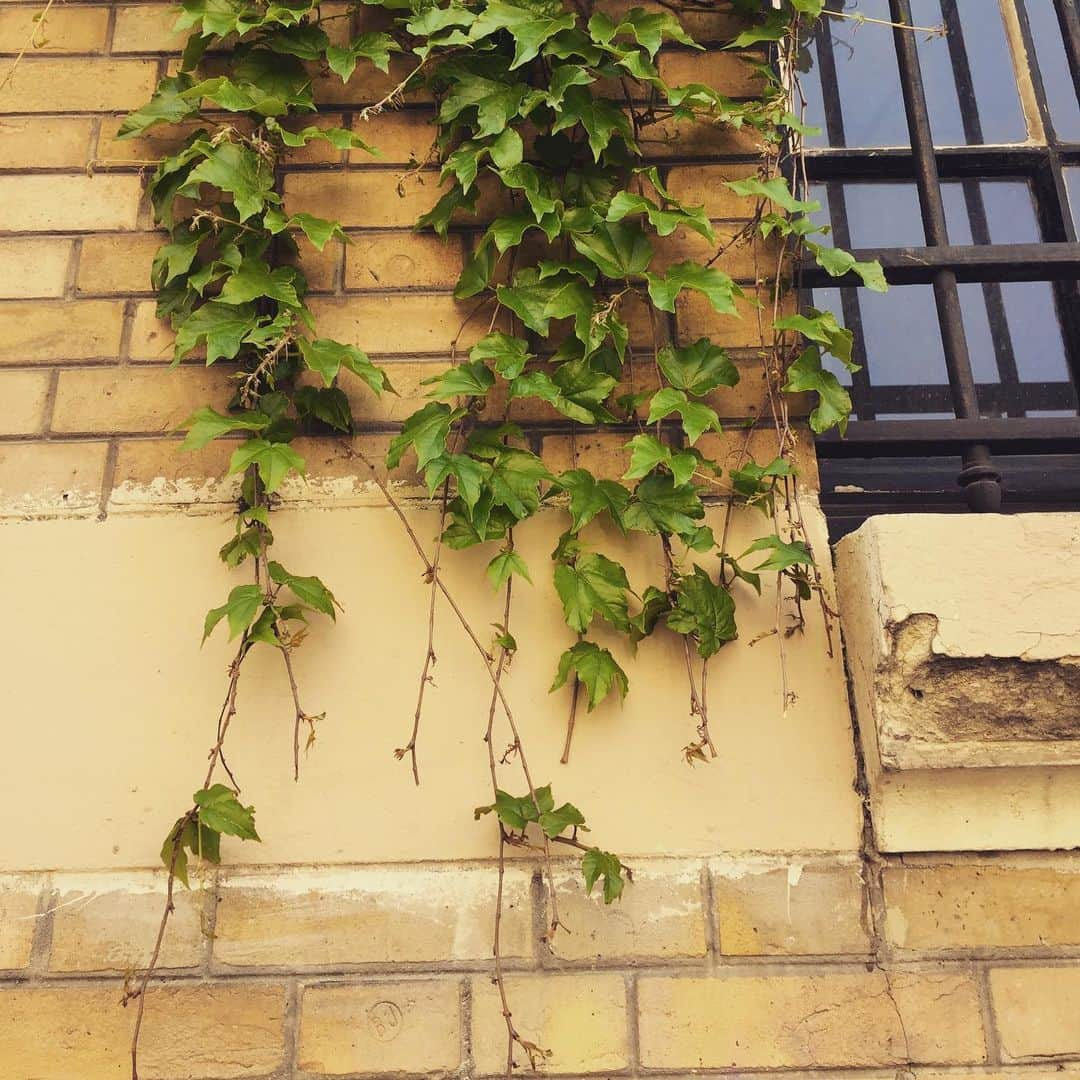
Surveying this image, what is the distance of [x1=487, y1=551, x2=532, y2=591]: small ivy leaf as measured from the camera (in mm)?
1215

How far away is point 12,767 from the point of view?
121 cm

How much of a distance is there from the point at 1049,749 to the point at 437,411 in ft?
2.75

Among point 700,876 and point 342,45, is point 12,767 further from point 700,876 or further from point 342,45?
point 342,45

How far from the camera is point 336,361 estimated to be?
1220mm

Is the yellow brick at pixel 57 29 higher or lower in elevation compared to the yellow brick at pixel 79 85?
higher

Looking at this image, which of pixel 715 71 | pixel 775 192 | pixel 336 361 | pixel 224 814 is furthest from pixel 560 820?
pixel 715 71

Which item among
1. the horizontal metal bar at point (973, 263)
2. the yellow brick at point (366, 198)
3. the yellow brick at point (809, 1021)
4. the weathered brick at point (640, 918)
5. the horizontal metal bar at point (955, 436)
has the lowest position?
the yellow brick at point (809, 1021)

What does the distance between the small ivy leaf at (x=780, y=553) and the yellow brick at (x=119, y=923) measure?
2.59 feet

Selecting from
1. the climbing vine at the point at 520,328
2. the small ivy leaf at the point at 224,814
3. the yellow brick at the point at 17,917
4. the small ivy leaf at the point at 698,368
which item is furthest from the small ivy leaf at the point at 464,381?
the yellow brick at the point at 17,917

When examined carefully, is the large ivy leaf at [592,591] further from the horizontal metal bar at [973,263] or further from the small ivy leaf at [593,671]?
the horizontal metal bar at [973,263]

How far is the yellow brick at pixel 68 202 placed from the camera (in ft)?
4.58

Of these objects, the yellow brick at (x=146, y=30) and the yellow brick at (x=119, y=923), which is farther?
the yellow brick at (x=146, y=30)

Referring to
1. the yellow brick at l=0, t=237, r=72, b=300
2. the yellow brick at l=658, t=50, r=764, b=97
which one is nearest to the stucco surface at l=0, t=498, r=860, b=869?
the yellow brick at l=0, t=237, r=72, b=300

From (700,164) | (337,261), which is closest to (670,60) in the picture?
(700,164)
